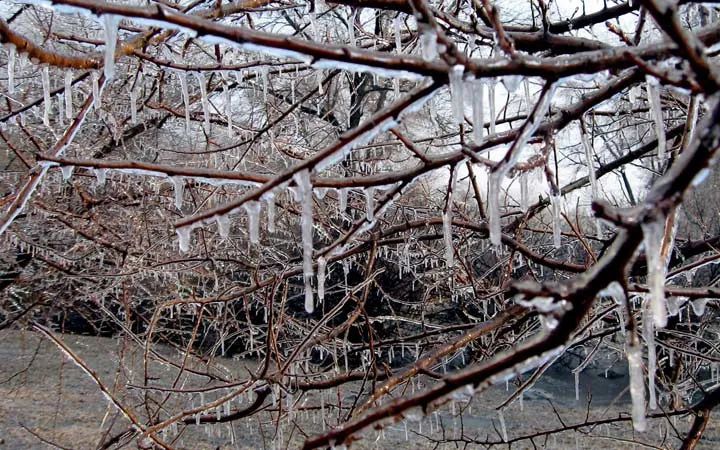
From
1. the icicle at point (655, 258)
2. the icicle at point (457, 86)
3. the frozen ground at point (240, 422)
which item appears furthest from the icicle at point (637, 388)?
the frozen ground at point (240, 422)

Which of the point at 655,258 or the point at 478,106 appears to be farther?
the point at 478,106

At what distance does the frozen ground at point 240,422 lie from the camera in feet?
20.6

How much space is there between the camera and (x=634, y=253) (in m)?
0.75

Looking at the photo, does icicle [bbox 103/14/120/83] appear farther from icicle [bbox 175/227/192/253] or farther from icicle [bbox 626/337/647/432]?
icicle [bbox 626/337/647/432]

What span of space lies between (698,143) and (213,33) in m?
0.67

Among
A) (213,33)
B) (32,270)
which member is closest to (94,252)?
(32,270)

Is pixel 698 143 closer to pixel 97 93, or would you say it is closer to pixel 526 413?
pixel 97 93

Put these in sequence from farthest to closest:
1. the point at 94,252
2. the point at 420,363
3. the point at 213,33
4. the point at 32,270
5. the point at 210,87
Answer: the point at 32,270 → the point at 94,252 → the point at 210,87 → the point at 420,363 → the point at 213,33

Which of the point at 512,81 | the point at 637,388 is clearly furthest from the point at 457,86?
the point at 637,388

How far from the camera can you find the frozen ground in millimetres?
6285

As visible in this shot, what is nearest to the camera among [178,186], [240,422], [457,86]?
[457,86]

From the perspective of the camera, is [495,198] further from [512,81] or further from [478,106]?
[512,81]

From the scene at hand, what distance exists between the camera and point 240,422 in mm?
7449

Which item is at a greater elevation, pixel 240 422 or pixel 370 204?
pixel 370 204
